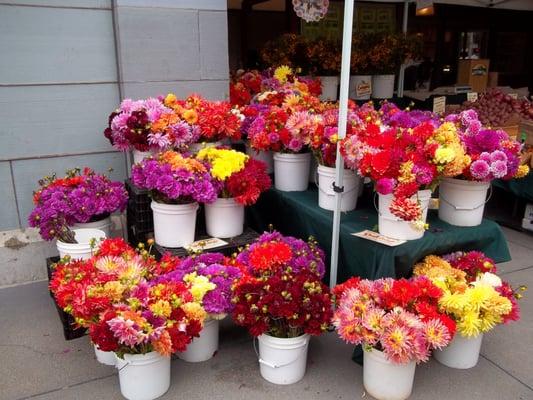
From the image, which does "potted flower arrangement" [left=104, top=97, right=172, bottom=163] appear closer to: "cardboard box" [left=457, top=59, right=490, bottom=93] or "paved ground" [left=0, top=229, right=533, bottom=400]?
"paved ground" [left=0, top=229, right=533, bottom=400]

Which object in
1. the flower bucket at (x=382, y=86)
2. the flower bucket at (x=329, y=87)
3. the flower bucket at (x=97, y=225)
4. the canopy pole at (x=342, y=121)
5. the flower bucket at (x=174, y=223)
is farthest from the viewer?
the flower bucket at (x=382, y=86)

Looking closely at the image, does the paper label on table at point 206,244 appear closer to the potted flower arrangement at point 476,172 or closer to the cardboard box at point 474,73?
the potted flower arrangement at point 476,172

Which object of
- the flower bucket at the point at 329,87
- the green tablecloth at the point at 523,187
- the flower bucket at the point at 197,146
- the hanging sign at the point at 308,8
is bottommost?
the green tablecloth at the point at 523,187

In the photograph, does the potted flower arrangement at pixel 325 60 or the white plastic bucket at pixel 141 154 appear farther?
the potted flower arrangement at pixel 325 60

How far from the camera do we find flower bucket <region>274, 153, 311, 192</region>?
3.16 meters

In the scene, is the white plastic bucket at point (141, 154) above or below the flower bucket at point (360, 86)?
below

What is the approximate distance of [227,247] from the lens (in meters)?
2.88

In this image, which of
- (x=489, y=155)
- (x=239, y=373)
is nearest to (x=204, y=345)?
(x=239, y=373)

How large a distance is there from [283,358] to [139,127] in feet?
5.26

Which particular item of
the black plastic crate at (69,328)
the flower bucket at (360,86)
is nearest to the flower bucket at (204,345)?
the black plastic crate at (69,328)

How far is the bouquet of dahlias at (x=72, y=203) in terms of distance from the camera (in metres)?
2.87

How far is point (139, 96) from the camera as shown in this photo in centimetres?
363

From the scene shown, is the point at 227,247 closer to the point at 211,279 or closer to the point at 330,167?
the point at 211,279

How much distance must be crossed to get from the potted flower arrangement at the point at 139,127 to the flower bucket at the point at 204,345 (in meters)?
1.13
